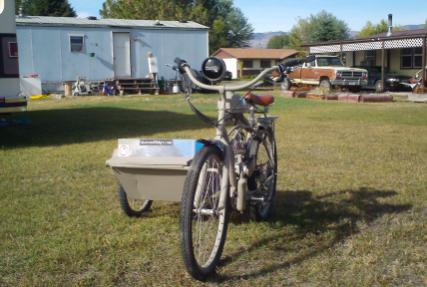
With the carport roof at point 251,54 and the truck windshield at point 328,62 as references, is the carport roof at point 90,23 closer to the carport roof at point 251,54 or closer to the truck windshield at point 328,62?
Answer: the truck windshield at point 328,62

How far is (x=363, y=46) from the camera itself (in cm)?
2691

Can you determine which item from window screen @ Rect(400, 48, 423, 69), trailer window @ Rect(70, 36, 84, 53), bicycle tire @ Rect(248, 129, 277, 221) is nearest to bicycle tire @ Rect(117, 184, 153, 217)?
bicycle tire @ Rect(248, 129, 277, 221)

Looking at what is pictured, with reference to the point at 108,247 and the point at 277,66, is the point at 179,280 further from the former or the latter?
the point at 277,66

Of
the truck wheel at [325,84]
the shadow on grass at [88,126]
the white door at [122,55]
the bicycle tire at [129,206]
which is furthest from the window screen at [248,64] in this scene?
the bicycle tire at [129,206]

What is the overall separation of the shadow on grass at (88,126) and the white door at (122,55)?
31.8 feet

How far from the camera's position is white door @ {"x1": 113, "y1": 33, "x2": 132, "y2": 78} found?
82.2 ft

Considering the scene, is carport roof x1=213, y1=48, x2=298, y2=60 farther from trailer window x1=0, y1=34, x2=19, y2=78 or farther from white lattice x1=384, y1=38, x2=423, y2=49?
trailer window x1=0, y1=34, x2=19, y2=78

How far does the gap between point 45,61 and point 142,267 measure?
69.4ft

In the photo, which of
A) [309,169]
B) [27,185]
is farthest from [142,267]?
[309,169]

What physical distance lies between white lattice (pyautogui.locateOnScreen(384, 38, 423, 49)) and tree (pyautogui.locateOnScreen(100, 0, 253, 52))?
103ft

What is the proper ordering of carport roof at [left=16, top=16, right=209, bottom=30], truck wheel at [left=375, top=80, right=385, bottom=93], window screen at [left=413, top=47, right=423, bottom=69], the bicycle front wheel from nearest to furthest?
the bicycle front wheel
carport roof at [left=16, top=16, right=209, bottom=30]
truck wheel at [left=375, top=80, right=385, bottom=93]
window screen at [left=413, top=47, right=423, bottom=69]

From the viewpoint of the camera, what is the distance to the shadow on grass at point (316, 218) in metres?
3.83

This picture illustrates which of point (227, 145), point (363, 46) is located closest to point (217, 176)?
point (227, 145)

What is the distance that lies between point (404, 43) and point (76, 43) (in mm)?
14306
